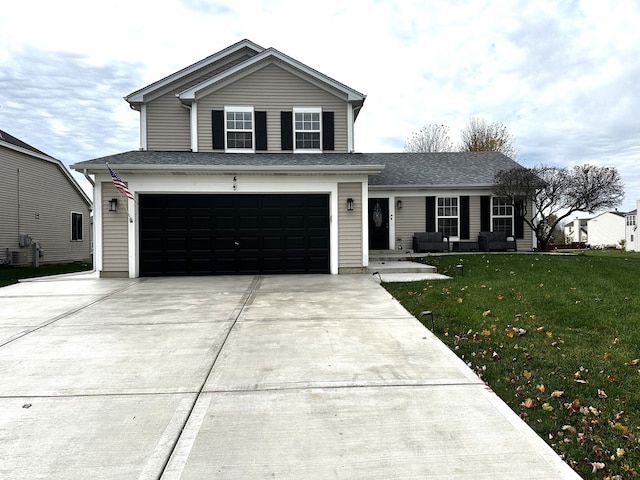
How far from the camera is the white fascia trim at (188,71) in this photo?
39.8ft

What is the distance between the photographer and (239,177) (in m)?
10.7

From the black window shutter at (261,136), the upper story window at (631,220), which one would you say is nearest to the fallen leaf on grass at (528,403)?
the black window shutter at (261,136)

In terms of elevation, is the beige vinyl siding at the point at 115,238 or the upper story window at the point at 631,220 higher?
the upper story window at the point at 631,220

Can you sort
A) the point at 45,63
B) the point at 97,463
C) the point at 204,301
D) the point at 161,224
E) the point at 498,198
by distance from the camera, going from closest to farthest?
the point at 97,463 < the point at 204,301 < the point at 161,224 < the point at 45,63 < the point at 498,198

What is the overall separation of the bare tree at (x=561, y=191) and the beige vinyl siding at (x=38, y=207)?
20.1 metres

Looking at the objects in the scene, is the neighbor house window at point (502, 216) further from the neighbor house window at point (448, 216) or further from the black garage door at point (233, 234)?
the black garage door at point (233, 234)

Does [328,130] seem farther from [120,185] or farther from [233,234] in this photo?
[120,185]

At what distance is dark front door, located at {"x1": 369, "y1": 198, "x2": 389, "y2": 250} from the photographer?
15.0m

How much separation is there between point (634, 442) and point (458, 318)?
3.11 m

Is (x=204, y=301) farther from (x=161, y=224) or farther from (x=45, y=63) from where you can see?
(x=45, y=63)

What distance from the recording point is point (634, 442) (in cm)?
248

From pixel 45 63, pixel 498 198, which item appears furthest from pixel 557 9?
pixel 45 63

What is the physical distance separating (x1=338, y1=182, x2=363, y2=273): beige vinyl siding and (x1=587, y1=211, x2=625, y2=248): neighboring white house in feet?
144

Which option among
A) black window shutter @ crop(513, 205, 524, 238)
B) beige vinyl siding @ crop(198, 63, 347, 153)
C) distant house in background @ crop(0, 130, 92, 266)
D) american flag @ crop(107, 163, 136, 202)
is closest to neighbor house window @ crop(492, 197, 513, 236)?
black window shutter @ crop(513, 205, 524, 238)
